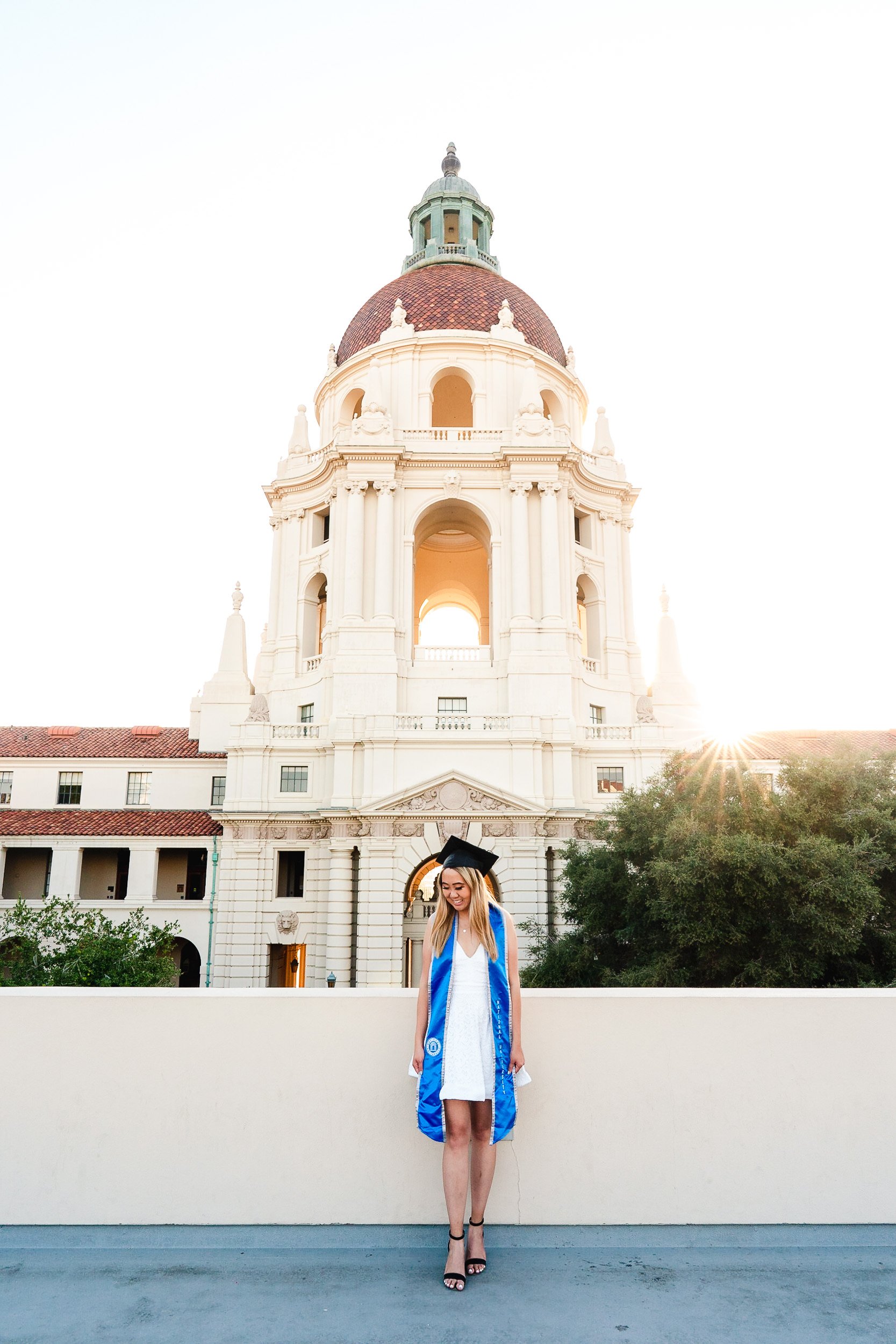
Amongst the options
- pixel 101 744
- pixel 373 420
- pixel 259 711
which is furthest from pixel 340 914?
pixel 373 420

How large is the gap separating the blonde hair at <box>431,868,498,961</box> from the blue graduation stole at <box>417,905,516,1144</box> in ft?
0.15

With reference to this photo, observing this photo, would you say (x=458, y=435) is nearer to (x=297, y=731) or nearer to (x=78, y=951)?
(x=297, y=731)

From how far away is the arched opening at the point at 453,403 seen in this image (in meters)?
46.6

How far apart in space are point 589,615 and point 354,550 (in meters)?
12.2

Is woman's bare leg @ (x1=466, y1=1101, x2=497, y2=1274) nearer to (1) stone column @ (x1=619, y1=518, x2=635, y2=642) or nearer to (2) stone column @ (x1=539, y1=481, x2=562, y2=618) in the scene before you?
(2) stone column @ (x1=539, y1=481, x2=562, y2=618)

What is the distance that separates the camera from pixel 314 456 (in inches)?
1716

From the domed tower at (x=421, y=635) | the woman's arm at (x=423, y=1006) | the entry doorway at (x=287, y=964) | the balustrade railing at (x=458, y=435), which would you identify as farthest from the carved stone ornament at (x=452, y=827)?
the woman's arm at (x=423, y=1006)

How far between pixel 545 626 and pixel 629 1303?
110ft

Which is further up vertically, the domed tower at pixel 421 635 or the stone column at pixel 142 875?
the domed tower at pixel 421 635

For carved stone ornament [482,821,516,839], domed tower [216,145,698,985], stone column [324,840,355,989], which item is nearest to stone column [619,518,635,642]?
domed tower [216,145,698,985]

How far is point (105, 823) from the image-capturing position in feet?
123

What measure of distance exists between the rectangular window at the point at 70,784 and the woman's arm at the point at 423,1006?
3811cm

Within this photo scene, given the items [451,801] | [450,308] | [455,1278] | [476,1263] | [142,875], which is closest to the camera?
[455,1278]

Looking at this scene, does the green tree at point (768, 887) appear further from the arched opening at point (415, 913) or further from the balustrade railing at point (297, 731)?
the balustrade railing at point (297, 731)
